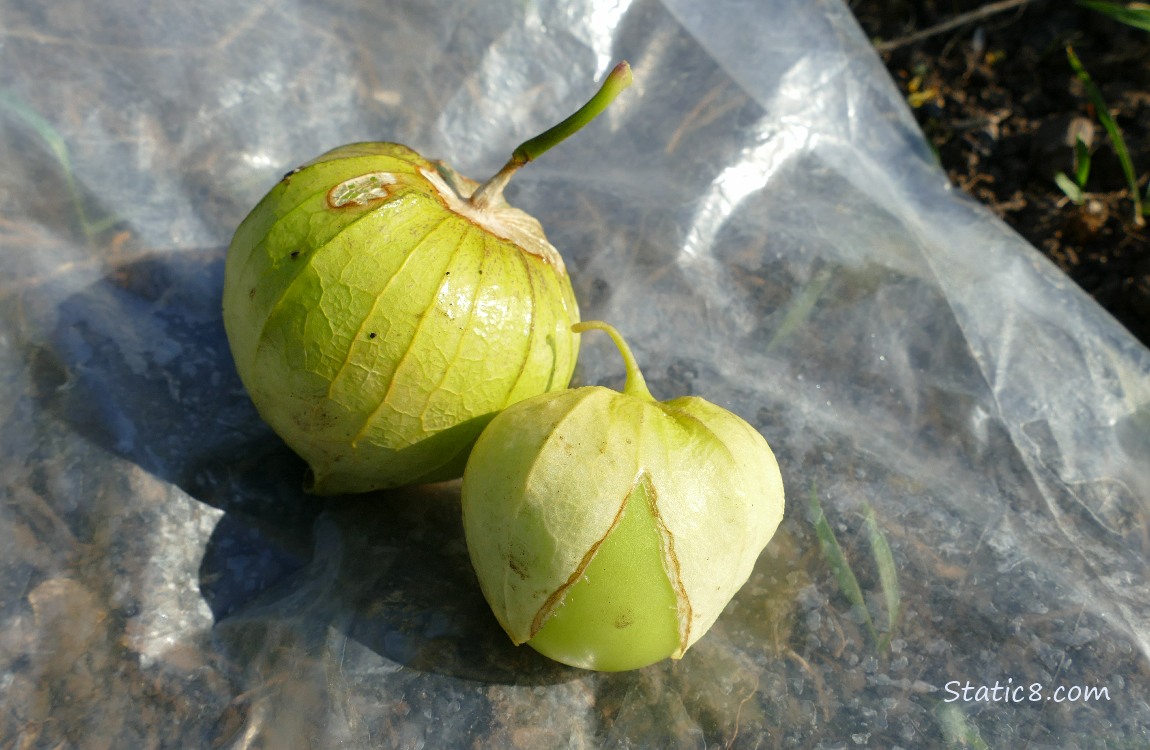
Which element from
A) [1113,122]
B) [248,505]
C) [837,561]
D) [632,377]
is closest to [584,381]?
[632,377]

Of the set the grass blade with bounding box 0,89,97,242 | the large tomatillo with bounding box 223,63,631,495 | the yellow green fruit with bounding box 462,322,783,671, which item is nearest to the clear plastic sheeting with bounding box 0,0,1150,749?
the grass blade with bounding box 0,89,97,242

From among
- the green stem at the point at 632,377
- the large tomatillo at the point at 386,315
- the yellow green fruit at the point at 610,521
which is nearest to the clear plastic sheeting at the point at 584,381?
the yellow green fruit at the point at 610,521

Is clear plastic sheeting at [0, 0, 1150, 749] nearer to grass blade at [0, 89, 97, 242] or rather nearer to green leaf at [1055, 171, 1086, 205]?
grass blade at [0, 89, 97, 242]

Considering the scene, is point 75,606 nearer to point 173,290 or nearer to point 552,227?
point 173,290

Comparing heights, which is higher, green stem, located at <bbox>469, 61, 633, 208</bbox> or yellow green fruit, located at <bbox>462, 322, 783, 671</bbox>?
green stem, located at <bbox>469, 61, 633, 208</bbox>

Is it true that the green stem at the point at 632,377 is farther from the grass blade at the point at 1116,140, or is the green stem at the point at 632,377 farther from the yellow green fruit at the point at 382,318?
the grass blade at the point at 1116,140

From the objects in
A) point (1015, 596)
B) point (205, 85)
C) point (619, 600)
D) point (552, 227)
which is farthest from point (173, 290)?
point (1015, 596)

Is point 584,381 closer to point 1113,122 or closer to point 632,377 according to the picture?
point 632,377
